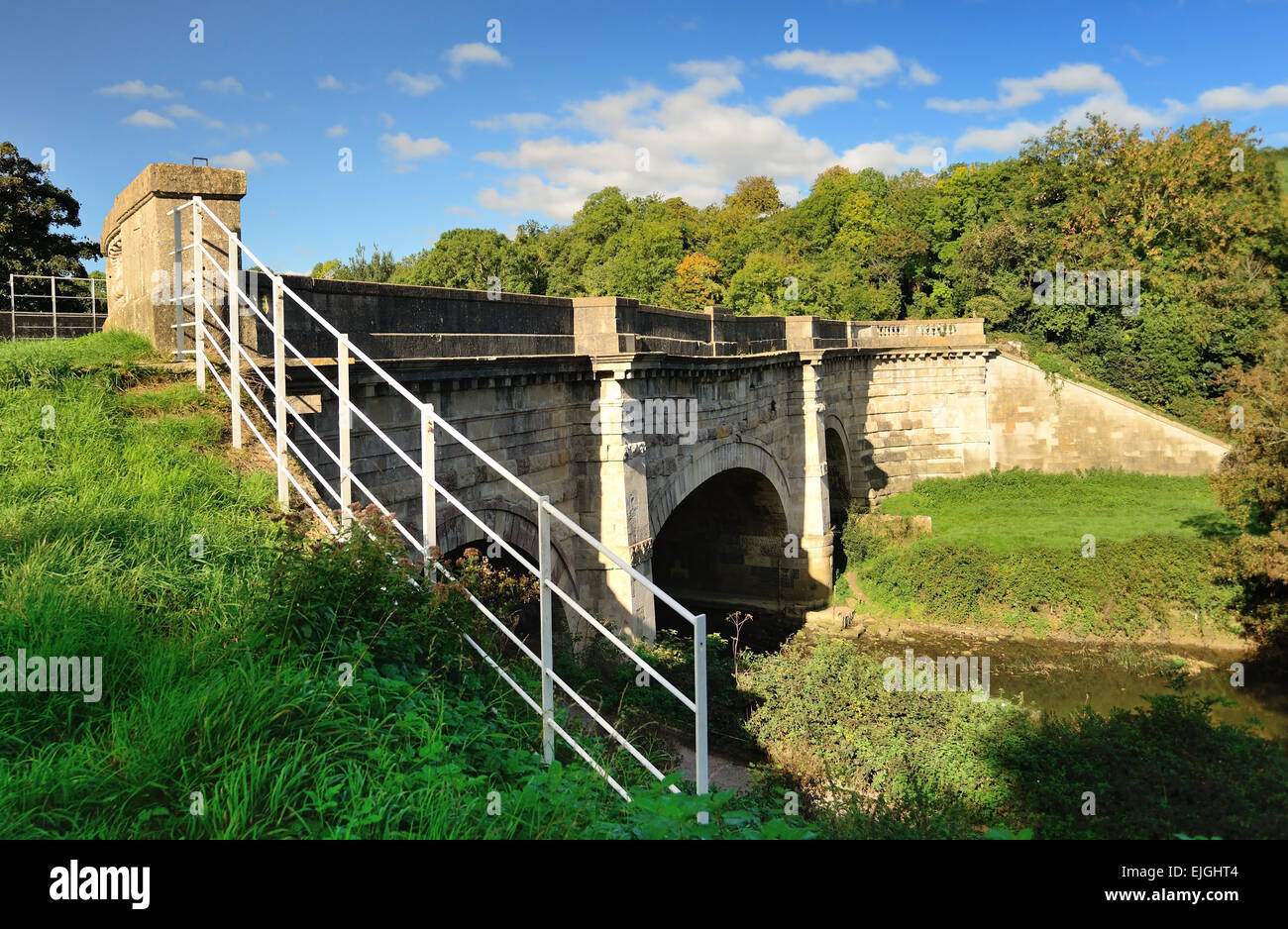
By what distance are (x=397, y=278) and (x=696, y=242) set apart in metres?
19.2

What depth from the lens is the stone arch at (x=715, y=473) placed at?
13.6 m

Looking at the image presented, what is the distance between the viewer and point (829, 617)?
21.8 m

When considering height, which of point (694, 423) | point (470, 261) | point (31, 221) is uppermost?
point (470, 261)

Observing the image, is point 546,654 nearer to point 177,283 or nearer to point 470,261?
point 177,283

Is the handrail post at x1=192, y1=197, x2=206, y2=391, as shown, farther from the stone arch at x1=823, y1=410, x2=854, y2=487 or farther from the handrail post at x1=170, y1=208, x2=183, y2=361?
the stone arch at x1=823, y1=410, x2=854, y2=487

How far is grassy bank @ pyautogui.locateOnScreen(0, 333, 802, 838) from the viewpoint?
108 inches

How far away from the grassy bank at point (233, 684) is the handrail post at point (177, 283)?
1162 millimetres

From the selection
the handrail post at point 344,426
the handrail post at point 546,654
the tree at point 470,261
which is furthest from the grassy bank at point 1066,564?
the tree at point 470,261

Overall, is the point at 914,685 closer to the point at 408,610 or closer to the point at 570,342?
the point at 570,342

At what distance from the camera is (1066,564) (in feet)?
70.8

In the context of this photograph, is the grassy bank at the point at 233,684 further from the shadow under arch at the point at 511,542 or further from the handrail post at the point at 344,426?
the shadow under arch at the point at 511,542

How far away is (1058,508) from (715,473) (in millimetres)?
14977

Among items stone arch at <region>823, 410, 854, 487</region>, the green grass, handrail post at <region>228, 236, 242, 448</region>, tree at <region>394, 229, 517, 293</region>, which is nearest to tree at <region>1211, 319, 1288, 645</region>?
the green grass

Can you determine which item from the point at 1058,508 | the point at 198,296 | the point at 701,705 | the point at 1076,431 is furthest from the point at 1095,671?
the point at 198,296
